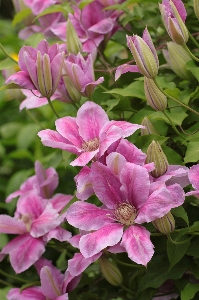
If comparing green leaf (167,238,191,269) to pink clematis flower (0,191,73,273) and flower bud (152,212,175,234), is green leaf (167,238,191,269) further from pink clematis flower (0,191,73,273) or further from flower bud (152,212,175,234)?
pink clematis flower (0,191,73,273)

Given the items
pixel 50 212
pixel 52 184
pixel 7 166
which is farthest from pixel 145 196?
pixel 7 166

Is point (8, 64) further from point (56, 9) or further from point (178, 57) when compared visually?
point (178, 57)

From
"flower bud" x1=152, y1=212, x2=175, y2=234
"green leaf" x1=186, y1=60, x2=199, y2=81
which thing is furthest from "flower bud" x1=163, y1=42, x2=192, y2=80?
"flower bud" x1=152, y1=212, x2=175, y2=234

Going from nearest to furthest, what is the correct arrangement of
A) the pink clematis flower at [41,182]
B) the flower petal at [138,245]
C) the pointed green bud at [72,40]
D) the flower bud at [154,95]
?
the flower petal at [138,245], the flower bud at [154,95], the pointed green bud at [72,40], the pink clematis flower at [41,182]

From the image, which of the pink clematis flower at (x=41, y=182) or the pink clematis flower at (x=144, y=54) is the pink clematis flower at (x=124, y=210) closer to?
the pink clematis flower at (x=144, y=54)

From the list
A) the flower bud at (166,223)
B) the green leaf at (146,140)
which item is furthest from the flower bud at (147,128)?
the flower bud at (166,223)

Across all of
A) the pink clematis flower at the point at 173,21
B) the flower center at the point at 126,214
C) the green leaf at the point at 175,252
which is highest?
the pink clematis flower at the point at 173,21

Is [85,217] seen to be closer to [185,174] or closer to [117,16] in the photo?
[185,174]
